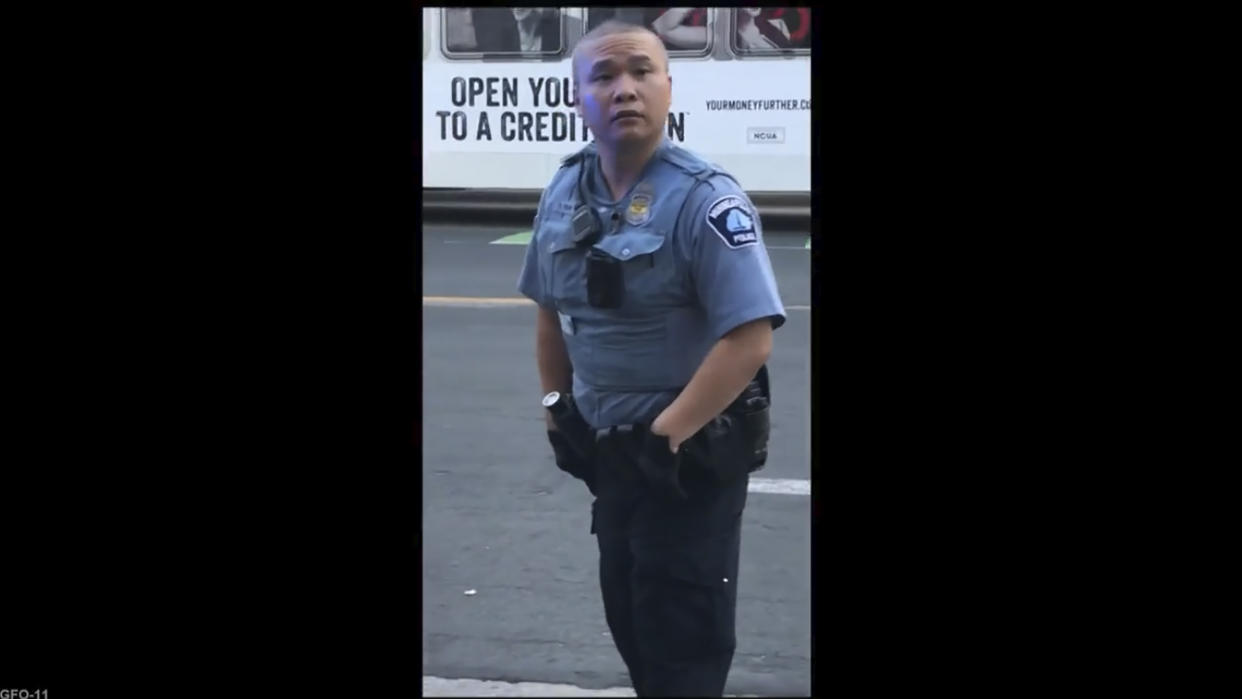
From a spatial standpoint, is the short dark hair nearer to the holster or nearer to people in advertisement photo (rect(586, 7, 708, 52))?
people in advertisement photo (rect(586, 7, 708, 52))

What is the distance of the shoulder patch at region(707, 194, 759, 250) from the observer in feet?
8.94

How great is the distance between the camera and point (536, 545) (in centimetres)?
489

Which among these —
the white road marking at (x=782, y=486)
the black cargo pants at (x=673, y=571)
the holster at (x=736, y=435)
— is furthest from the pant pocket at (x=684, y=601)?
the white road marking at (x=782, y=486)

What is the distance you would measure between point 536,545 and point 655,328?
2253mm

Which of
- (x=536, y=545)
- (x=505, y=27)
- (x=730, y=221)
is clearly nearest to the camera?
(x=730, y=221)

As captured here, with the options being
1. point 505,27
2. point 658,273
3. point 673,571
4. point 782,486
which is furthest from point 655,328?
point 782,486

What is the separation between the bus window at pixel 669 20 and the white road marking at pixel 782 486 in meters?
2.60

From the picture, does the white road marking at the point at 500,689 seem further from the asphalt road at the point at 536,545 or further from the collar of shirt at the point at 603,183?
the collar of shirt at the point at 603,183

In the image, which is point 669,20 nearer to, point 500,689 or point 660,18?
point 660,18

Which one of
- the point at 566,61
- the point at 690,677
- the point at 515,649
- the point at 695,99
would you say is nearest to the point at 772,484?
the point at 515,649

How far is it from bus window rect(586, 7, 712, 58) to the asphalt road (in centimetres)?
51
